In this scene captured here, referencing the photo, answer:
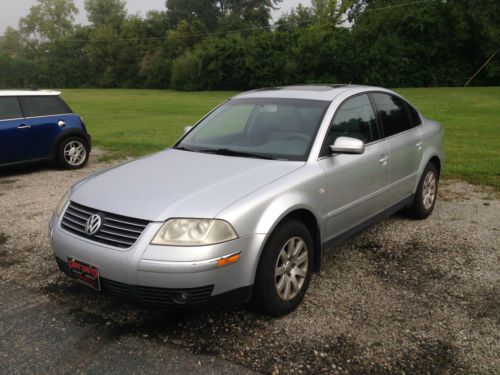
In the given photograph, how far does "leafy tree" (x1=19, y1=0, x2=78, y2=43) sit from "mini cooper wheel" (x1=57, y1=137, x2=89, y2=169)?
104 m

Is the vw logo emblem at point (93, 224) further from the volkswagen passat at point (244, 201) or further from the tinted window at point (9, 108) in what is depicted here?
the tinted window at point (9, 108)

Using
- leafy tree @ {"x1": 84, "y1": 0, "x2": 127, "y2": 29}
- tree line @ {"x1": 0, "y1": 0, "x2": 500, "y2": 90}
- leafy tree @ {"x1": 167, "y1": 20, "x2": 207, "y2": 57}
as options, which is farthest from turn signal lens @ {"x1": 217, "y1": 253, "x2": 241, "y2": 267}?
leafy tree @ {"x1": 84, "y1": 0, "x2": 127, "y2": 29}

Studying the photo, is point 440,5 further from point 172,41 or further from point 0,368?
point 0,368

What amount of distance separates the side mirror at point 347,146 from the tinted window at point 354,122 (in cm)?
14

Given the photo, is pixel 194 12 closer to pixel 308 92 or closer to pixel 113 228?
pixel 308 92

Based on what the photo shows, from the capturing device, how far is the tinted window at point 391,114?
5012mm

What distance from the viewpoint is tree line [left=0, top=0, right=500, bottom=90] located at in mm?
43812

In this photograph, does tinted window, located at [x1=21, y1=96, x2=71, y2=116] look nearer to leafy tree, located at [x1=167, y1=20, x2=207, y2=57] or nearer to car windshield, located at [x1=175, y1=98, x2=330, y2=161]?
car windshield, located at [x1=175, y1=98, x2=330, y2=161]

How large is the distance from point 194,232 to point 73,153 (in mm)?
7081

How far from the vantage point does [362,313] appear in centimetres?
367

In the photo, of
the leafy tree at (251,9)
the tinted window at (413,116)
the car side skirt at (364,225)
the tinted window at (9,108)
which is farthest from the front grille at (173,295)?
the leafy tree at (251,9)

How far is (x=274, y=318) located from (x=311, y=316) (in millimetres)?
276

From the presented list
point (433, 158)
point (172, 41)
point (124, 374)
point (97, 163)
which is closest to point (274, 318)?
point (124, 374)

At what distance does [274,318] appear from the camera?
3.57 m
